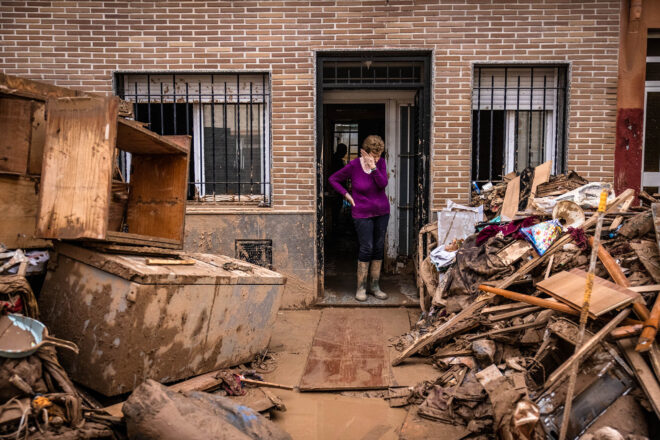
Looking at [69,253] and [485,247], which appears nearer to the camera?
[69,253]

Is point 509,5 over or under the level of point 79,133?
over

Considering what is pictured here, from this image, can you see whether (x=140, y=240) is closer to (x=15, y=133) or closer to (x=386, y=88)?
(x=15, y=133)

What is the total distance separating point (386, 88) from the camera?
647cm

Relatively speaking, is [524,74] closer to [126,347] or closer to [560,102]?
[560,102]

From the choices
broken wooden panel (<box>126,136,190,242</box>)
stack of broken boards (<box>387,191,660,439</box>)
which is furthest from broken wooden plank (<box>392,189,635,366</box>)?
broken wooden panel (<box>126,136,190,242</box>)

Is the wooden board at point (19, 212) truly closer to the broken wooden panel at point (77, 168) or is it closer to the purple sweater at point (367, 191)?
the broken wooden panel at point (77, 168)

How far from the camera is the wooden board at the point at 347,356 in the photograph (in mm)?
4152

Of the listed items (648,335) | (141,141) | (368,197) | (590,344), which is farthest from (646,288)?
(141,141)

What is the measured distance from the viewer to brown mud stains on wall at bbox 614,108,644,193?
627cm

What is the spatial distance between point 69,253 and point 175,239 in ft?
2.89

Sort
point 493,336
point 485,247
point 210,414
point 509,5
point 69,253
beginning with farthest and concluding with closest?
point 509,5, point 485,247, point 493,336, point 69,253, point 210,414

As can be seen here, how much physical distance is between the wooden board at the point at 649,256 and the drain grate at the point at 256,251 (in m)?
4.05

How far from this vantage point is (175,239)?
167 inches

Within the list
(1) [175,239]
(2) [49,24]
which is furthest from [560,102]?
(2) [49,24]
